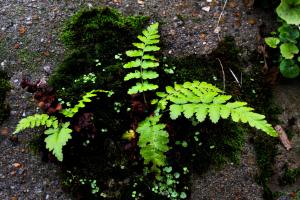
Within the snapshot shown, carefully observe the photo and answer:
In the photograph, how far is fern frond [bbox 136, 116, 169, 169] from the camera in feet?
9.93

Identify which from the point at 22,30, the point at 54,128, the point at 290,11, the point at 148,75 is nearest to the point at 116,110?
the point at 148,75

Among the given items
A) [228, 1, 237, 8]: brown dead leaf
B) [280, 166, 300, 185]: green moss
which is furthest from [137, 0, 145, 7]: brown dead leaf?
[280, 166, 300, 185]: green moss

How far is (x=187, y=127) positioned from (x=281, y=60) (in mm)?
1099

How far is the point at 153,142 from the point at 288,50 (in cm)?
153

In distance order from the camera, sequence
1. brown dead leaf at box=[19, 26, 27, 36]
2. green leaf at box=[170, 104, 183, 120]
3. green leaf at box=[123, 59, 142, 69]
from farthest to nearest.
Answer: brown dead leaf at box=[19, 26, 27, 36]
green leaf at box=[123, 59, 142, 69]
green leaf at box=[170, 104, 183, 120]

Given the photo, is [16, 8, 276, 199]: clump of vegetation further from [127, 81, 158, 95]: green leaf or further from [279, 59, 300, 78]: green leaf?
[279, 59, 300, 78]: green leaf

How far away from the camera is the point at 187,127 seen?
11.5 ft

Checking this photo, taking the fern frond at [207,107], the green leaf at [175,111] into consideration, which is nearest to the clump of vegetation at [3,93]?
the fern frond at [207,107]

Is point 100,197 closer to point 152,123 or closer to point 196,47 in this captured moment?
point 152,123

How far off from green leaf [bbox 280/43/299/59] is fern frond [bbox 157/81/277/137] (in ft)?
2.77

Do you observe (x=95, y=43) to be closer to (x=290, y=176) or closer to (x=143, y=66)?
(x=143, y=66)

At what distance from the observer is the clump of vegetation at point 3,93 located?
11.6 feet

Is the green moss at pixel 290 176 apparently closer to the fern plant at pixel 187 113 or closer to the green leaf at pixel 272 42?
the fern plant at pixel 187 113

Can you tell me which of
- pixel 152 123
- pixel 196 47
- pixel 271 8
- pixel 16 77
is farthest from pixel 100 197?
pixel 271 8
